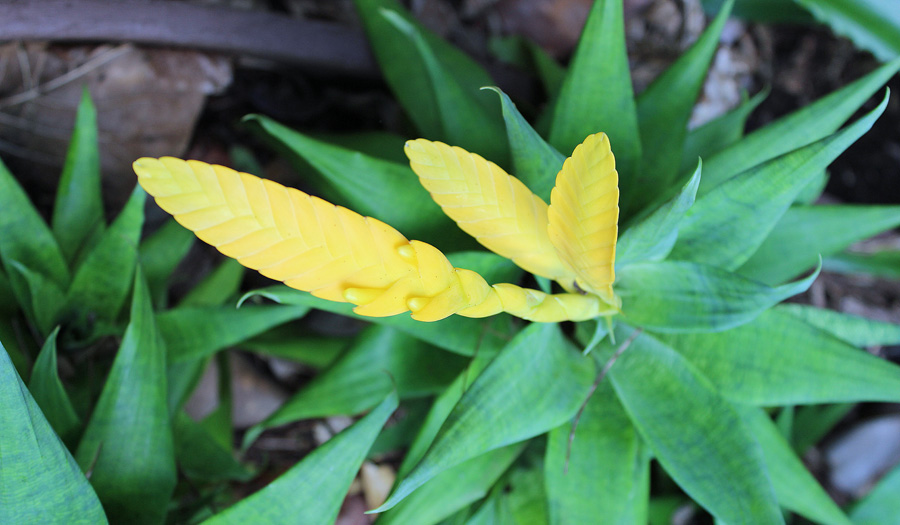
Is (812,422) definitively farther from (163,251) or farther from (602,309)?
(163,251)

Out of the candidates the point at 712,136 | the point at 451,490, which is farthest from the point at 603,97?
the point at 451,490

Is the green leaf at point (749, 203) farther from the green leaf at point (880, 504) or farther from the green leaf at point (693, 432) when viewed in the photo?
the green leaf at point (880, 504)

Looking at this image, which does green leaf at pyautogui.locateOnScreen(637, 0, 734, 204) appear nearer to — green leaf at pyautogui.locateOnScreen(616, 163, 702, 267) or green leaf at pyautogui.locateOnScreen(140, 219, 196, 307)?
green leaf at pyautogui.locateOnScreen(616, 163, 702, 267)

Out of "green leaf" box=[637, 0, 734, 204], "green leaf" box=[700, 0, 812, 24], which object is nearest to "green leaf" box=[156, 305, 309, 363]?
"green leaf" box=[637, 0, 734, 204]

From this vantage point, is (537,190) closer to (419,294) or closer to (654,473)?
(419,294)

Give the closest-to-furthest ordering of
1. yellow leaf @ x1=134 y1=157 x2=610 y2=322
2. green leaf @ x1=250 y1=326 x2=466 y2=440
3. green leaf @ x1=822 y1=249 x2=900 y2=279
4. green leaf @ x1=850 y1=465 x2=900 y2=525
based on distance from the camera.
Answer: yellow leaf @ x1=134 y1=157 x2=610 y2=322, green leaf @ x1=250 y1=326 x2=466 y2=440, green leaf @ x1=850 y1=465 x2=900 y2=525, green leaf @ x1=822 y1=249 x2=900 y2=279

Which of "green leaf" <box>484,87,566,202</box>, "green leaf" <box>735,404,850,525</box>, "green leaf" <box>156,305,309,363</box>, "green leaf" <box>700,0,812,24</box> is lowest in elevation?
"green leaf" <box>735,404,850,525</box>

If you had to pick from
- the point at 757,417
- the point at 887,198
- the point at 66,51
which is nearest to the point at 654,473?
the point at 757,417
